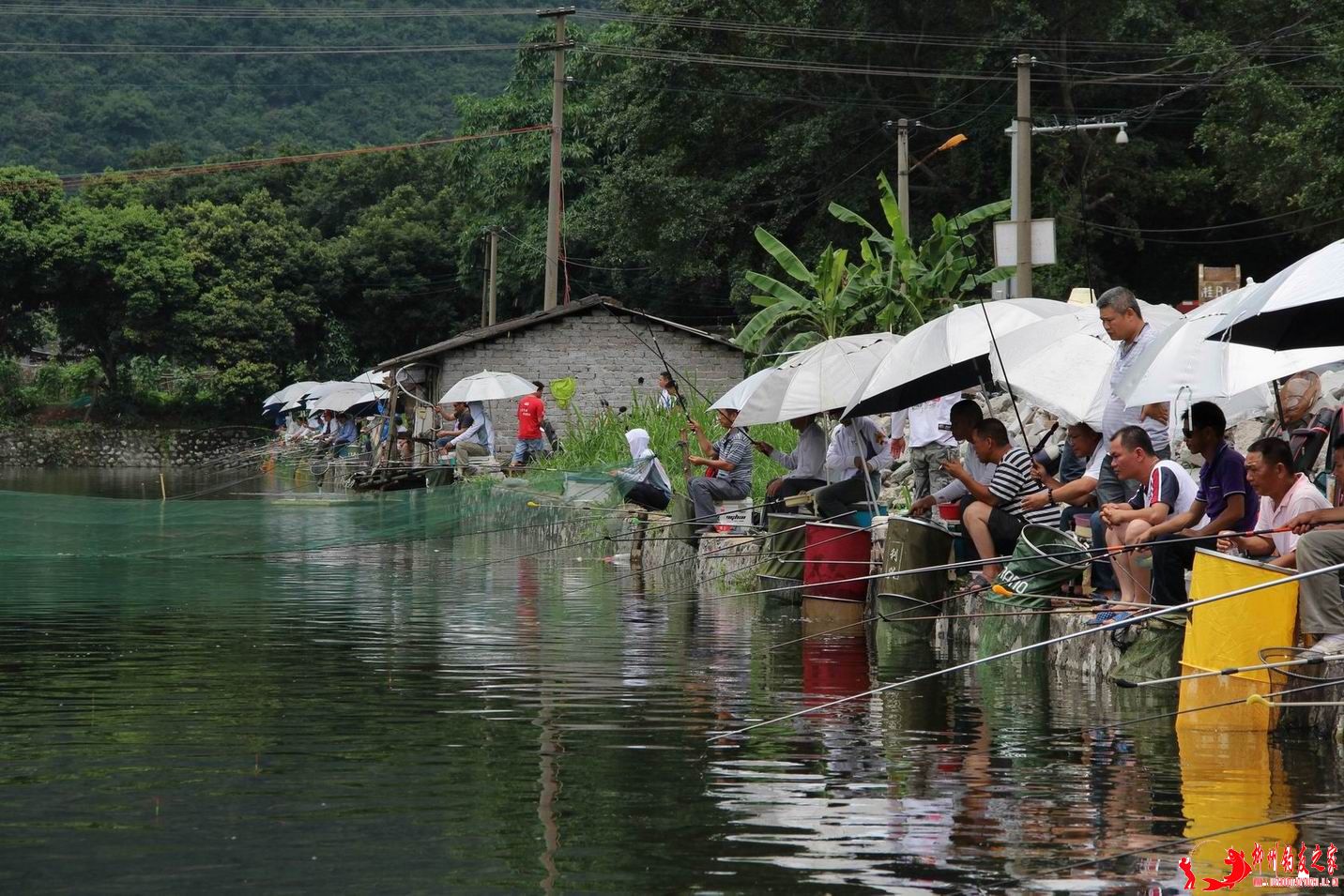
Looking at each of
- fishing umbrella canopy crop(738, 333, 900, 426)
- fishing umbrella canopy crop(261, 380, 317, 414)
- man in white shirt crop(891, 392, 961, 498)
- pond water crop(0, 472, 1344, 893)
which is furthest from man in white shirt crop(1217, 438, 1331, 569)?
fishing umbrella canopy crop(261, 380, 317, 414)

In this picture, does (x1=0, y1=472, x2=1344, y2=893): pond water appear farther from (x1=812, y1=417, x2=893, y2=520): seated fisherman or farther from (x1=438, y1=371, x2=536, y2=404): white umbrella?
(x1=438, y1=371, x2=536, y2=404): white umbrella

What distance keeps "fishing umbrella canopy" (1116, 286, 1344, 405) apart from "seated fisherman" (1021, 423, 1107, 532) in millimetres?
1349

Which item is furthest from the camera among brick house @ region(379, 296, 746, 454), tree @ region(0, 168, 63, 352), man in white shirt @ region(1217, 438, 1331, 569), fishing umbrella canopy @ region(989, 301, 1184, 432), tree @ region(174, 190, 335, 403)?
tree @ region(174, 190, 335, 403)

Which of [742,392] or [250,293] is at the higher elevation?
[250,293]

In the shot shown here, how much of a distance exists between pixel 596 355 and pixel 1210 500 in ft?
82.6

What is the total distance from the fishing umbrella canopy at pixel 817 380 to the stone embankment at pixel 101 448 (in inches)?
1802

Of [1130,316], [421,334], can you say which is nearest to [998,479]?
[1130,316]

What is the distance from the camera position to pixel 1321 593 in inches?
352

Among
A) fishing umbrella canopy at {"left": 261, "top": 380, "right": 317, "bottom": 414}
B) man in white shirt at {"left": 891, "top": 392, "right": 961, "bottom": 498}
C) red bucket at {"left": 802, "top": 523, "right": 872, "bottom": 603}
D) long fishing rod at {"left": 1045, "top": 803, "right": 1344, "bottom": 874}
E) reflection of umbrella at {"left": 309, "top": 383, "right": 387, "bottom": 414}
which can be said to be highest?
fishing umbrella canopy at {"left": 261, "top": 380, "right": 317, "bottom": 414}

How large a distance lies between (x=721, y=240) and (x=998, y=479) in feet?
104

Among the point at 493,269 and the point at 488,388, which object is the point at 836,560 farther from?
the point at 493,269

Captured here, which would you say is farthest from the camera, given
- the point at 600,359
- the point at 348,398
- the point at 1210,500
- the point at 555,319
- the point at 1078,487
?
the point at 348,398

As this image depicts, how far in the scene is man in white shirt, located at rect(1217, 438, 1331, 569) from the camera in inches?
387

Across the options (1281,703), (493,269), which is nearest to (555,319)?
(493,269)
